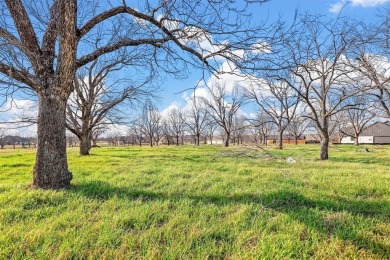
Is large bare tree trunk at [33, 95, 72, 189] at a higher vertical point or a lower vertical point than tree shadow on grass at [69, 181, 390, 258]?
higher

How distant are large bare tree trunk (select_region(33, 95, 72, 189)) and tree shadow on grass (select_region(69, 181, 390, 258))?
474mm

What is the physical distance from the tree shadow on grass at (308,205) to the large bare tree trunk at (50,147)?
1.55 ft

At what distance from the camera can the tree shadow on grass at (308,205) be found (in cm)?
288

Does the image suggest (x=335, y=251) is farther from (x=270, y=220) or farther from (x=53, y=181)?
(x=53, y=181)

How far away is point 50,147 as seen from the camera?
502cm

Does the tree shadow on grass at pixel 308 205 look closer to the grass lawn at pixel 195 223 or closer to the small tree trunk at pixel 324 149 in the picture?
the grass lawn at pixel 195 223

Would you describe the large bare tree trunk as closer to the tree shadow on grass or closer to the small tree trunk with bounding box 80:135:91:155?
the tree shadow on grass

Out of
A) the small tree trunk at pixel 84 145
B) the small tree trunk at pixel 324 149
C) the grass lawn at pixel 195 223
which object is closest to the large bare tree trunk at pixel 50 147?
the grass lawn at pixel 195 223

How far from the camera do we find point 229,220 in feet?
10.8

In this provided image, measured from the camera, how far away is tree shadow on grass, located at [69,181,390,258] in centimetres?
A: 288

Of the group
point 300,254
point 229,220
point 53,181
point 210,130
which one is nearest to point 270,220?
point 229,220

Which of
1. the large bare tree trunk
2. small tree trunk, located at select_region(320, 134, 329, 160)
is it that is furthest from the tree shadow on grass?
small tree trunk, located at select_region(320, 134, 329, 160)

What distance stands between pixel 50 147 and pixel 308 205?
4.81 metres

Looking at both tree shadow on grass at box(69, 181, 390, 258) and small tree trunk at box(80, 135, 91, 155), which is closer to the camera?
tree shadow on grass at box(69, 181, 390, 258)
